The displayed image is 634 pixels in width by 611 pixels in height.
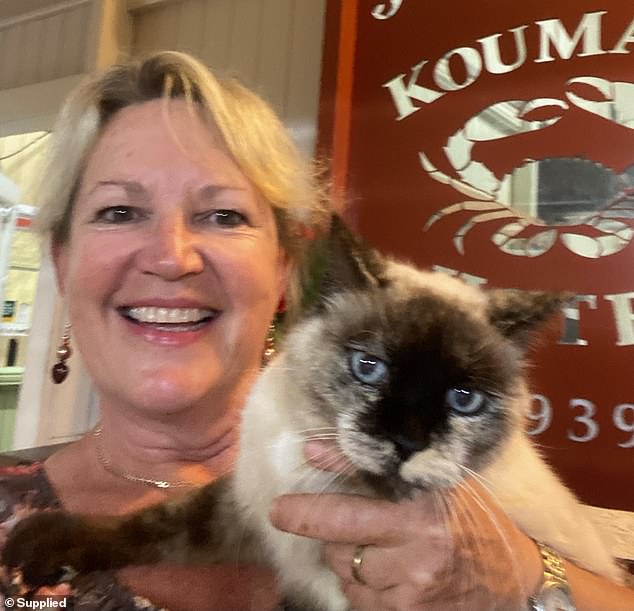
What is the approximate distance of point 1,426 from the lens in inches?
56.2

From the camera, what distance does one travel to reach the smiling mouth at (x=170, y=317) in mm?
836

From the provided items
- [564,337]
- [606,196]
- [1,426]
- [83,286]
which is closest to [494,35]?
[606,196]

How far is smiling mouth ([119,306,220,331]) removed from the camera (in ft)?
2.74

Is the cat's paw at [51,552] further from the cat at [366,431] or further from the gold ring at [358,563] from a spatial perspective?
the gold ring at [358,563]

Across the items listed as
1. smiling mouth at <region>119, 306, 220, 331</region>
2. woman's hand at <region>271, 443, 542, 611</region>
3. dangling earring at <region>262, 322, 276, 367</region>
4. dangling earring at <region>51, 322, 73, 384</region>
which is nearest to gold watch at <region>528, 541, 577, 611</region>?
woman's hand at <region>271, 443, 542, 611</region>

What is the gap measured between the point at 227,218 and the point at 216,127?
0.12m

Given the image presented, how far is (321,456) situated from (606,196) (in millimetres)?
547

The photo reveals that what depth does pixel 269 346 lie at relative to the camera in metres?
0.81

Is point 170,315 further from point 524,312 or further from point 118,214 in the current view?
point 524,312

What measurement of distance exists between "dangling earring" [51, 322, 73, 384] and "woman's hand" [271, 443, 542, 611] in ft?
2.41

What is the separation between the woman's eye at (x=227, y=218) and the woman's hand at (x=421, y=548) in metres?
0.35

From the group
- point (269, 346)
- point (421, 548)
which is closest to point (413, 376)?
point (421, 548)

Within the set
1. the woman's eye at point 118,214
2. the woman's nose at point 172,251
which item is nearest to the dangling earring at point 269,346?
→ the woman's nose at point 172,251

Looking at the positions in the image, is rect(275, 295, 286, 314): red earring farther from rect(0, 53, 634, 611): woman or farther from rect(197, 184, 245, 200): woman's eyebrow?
rect(197, 184, 245, 200): woman's eyebrow
